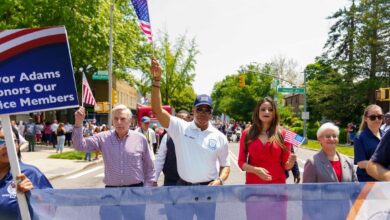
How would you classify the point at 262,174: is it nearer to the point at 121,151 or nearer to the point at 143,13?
the point at 121,151

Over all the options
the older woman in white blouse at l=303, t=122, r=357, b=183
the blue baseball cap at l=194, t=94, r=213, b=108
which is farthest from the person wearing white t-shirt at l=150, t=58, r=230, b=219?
the older woman in white blouse at l=303, t=122, r=357, b=183

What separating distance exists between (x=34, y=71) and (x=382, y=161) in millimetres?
2543

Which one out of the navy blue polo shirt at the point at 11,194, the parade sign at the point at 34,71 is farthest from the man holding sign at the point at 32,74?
the navy blue polo shirt at the point at 11,194

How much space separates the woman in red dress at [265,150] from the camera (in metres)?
4.89

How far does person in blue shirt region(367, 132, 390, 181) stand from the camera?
353 centimetres

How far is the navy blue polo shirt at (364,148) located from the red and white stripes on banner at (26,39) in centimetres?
353

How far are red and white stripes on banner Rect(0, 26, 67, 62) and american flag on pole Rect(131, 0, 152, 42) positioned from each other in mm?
1153

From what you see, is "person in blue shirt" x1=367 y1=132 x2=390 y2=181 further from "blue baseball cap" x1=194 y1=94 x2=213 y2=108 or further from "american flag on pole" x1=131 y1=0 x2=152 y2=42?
"american flag on pole" x1=131 y1=0 x2=152 y2=42

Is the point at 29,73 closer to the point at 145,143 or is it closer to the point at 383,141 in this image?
the point at 145,143

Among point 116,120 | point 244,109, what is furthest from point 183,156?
point 244,109

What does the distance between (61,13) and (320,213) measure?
2892 cm

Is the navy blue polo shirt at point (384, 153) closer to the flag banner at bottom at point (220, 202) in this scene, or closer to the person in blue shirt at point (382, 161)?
the person in blue shirt at point (382, 161)

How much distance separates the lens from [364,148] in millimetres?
5508

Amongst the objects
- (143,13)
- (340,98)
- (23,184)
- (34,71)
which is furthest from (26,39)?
(340,98)
